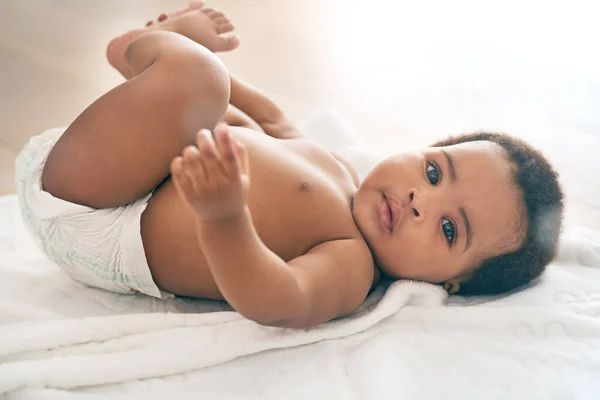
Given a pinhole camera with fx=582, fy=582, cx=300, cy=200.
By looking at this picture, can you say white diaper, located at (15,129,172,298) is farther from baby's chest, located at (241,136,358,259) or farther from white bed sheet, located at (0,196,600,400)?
baby's chest, located at (241,136,358,259)

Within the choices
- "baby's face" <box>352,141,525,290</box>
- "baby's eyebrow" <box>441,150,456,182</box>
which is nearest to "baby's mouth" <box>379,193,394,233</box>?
"baby's face" <box>352,141,525,290</box>

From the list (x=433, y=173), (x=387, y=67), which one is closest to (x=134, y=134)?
(x=433, y=173)

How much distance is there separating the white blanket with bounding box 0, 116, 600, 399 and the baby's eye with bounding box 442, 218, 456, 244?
0.27 feet

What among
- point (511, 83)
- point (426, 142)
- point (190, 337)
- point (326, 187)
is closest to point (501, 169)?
point (326, 187)

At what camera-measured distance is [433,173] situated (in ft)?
3.07

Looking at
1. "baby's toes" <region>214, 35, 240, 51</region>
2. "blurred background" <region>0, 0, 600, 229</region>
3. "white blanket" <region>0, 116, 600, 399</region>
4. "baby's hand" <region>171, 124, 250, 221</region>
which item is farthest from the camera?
"blurred background" <region>0, 0, 600, 229</region>

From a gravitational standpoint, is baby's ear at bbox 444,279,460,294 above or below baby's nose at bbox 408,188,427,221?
below

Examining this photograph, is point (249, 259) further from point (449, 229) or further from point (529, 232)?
point (529, 232)

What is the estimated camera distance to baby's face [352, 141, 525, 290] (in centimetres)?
88

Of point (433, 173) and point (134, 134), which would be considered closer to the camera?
point (134, 134)

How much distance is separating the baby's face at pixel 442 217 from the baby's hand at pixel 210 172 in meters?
0.38

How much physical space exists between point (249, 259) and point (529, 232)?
488 millimetres

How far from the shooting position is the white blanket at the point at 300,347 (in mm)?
686

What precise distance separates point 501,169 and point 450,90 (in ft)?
2.03
